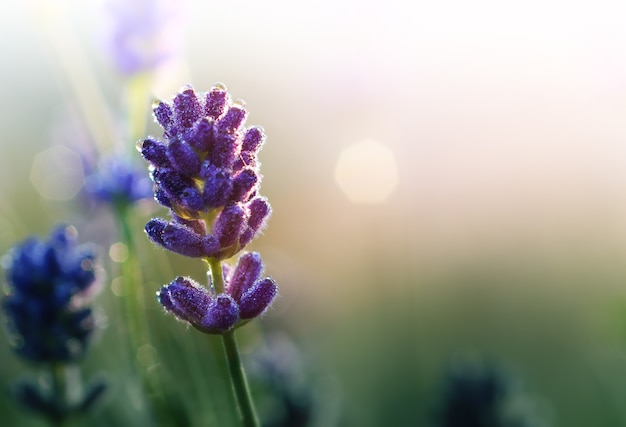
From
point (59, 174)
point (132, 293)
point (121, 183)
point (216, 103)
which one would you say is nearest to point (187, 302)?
point (216, 103)

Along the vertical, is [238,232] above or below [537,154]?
above

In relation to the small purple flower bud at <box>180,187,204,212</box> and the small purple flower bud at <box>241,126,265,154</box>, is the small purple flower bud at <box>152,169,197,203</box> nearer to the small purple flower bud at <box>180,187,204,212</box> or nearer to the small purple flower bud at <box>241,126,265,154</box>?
the small purple flower bud at <box>180,187,204,212</box>

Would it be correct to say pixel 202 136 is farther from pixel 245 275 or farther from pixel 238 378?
pixel 238 378

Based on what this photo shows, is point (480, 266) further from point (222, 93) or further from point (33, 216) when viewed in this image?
point (222, 93)

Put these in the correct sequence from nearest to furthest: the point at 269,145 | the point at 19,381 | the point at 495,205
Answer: the point at 19,381, the point at 495,205, the point at 269,145

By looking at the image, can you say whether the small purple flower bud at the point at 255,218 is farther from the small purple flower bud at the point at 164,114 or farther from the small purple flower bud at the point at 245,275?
the small purple flower bud at the point at 164,114

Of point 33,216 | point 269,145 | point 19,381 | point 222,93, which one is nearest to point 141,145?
point 222,93

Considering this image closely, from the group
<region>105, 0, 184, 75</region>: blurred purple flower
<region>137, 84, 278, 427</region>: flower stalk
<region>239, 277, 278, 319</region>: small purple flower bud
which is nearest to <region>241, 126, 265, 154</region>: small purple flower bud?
<region>137, 84, 278, 427</region>: flower stalk
